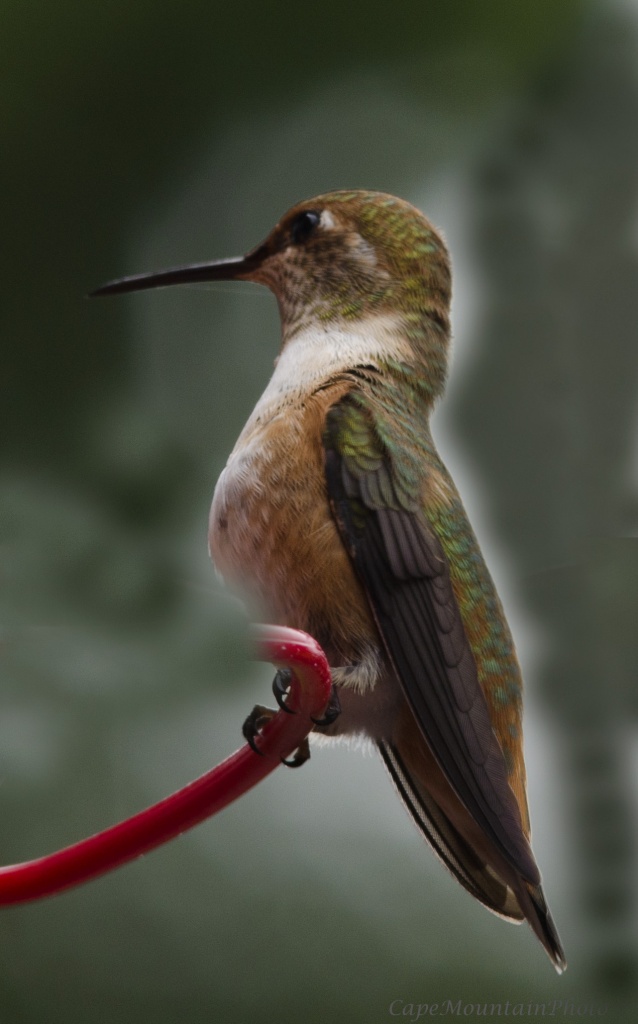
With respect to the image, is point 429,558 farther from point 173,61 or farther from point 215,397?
point 173,61

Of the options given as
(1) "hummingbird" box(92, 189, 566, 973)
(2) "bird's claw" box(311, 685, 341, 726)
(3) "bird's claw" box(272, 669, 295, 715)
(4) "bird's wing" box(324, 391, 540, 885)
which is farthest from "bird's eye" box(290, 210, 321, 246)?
(3) "bird's claw" box(272, 669, 295, 715)

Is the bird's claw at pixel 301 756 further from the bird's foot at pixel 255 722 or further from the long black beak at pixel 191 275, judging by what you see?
the long black beak at pixel 191 275

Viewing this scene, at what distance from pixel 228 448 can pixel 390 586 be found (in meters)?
0.58

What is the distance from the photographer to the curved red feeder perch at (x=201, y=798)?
1.96 ft

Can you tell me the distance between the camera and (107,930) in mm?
938

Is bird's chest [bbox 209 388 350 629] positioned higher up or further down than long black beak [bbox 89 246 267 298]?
further down

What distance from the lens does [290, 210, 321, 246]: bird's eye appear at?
137cm

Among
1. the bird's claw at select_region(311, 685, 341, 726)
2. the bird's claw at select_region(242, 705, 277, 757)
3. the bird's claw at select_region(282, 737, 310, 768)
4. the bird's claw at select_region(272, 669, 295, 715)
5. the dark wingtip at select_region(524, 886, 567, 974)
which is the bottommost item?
the dark wingtip at select_region(524, 886, 567, 974)

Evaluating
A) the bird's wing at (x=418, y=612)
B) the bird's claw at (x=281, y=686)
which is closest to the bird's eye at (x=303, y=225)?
the bird's wing at (x=418, y=612)

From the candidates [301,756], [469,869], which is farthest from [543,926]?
[301,756]

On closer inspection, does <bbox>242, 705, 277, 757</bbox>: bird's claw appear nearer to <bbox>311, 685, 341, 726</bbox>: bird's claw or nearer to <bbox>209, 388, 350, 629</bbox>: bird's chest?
<bbox>311, 685, 341, 726</bbox>: bird's claw

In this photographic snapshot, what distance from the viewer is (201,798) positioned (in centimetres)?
66

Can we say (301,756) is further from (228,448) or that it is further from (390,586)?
(228,448)

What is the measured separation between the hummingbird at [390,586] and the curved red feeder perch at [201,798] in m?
0.14
